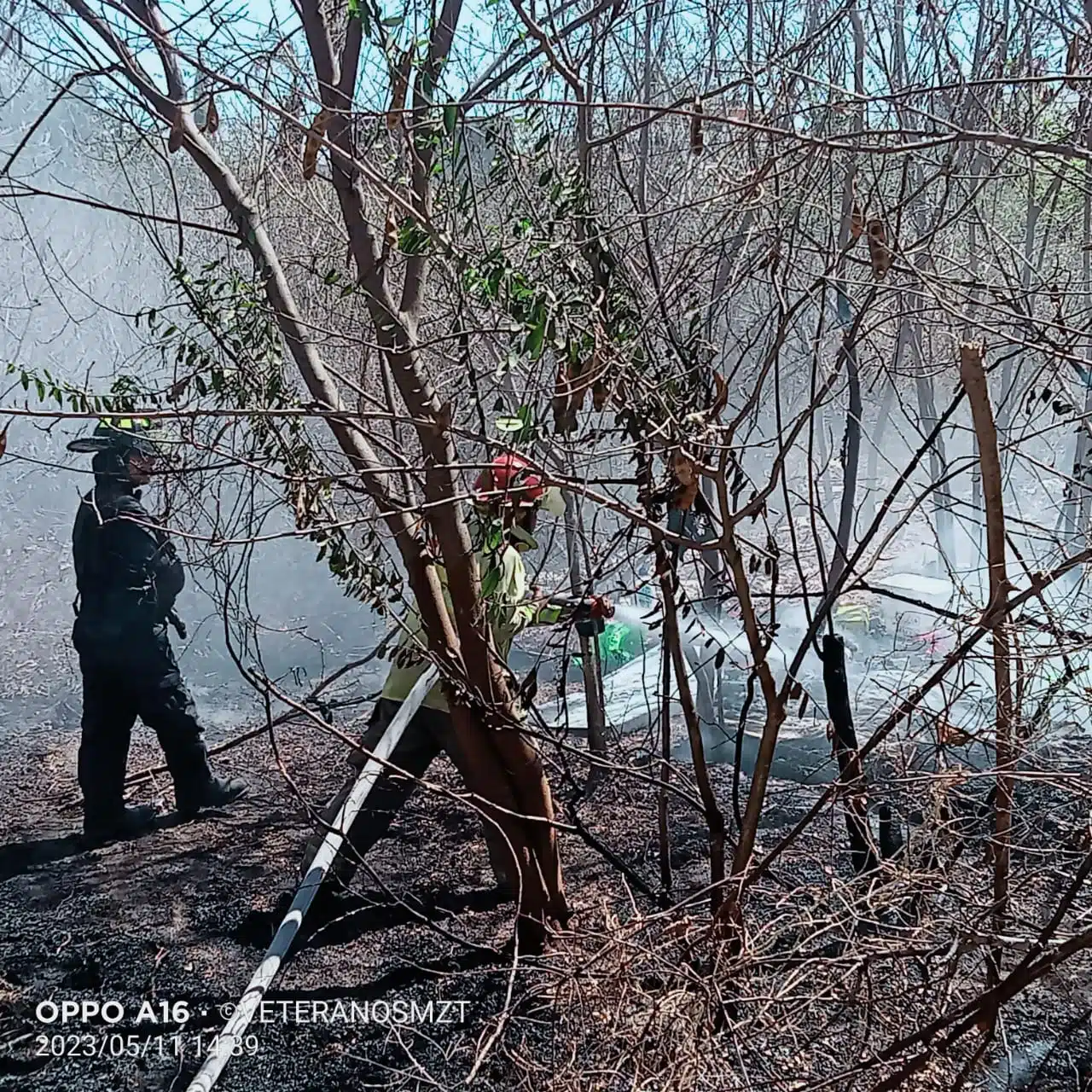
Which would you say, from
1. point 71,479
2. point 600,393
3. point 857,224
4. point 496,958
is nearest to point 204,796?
point 496,958

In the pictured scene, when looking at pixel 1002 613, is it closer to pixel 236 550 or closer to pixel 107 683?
pixel 107 683

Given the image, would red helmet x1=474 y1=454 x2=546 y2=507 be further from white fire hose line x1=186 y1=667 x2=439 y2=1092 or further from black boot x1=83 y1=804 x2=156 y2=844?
black boot x1=83 y1=804 x2=156 y2=844

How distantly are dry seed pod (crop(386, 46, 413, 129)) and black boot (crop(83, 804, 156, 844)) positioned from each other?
9.77 feet

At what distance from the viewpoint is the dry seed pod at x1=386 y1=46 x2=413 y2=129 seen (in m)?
1.98

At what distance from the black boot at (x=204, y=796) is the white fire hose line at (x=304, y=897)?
1356mm

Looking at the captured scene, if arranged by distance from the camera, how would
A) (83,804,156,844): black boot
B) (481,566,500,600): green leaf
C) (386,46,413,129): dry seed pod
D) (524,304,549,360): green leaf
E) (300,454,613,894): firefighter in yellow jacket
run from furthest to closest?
(83,804,156,844): black boot
(300,454,613,894): firefighter in yellow jacket
(481,566,500,600): green leaf
(386,46,413,129): dry seed pod
(524,304,549,360): green leaf

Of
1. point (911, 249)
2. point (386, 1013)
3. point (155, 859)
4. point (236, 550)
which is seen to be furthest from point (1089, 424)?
point (236, 550)

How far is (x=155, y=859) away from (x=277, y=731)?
1514 mm

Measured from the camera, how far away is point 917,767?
2348 millimetres

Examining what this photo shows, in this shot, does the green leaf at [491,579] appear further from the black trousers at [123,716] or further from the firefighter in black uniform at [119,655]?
the black trousers at [123,716]

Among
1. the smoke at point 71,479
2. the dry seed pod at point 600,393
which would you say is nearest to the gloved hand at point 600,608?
the dry seed pod at point 600,393
